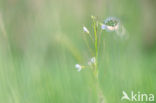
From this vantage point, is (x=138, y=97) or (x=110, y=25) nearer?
(x=110, y=25)

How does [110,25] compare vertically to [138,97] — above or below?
above

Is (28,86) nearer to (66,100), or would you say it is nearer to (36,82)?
(36,82)

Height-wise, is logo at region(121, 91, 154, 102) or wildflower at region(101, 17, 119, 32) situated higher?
wildflower at region(101, 17, 119, 32)

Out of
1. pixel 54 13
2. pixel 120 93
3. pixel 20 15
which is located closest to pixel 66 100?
pixel 120 93

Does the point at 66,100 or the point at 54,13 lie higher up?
the point at 54,13

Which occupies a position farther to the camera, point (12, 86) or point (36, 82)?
point (36, 82)

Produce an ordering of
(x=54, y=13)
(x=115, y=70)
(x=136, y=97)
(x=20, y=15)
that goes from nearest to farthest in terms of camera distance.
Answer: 1. (x=136, y=97)
2. (x=115, y=70)
3. (x=54, y=13)
4. (x=20, y=15)

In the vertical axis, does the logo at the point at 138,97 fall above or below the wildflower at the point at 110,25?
below

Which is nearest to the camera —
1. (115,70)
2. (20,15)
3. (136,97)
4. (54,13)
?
→ (136,97)
